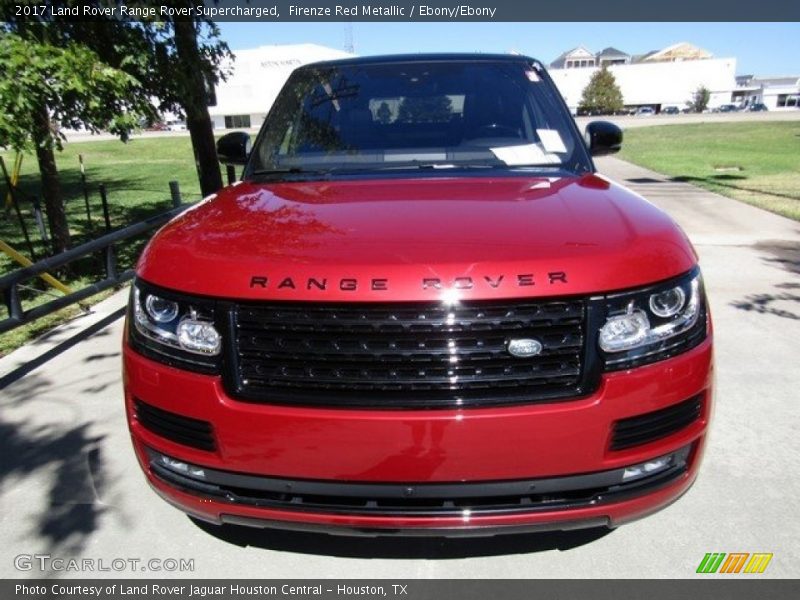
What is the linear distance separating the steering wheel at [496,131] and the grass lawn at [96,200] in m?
3.96

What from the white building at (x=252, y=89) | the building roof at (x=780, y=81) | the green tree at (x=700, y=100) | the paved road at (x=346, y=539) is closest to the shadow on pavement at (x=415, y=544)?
the paved road at (x=346, y=539)

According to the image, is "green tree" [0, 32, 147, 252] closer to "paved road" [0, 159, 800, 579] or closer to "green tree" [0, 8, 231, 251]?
"green tree" [0, 8, 231, 251]

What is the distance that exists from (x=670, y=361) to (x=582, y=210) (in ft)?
2.13

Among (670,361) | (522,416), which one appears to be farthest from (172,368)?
(670,361)

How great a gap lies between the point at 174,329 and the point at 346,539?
46.1 inches

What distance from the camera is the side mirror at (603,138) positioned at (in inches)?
151

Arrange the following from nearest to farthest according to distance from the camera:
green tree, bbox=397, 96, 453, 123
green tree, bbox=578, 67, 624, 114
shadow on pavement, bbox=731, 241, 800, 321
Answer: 1. green tree, bbox=397, 96, 453, 123
2. shadow on pavement, bbox=731, 241, 800, 321
3. green tree, bbox=578, 67, 624, 114

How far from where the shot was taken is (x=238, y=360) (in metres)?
2.08

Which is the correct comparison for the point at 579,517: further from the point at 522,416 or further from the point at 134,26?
the point at 134,26

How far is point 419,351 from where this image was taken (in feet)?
6.51

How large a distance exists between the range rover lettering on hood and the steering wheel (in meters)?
1.62

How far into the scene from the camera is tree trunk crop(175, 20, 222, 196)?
635 cm
